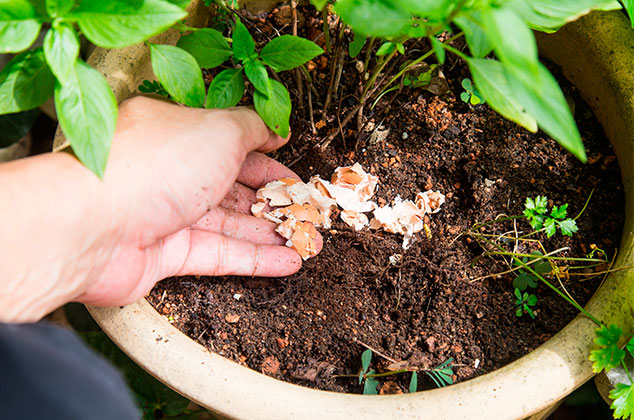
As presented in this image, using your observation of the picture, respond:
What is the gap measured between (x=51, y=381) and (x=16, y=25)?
509 millimetres

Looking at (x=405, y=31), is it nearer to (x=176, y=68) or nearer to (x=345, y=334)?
(x=176, y=68)

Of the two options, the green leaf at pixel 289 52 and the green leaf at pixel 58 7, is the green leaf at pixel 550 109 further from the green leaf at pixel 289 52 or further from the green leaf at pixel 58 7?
the green leaf at pixel 58 7

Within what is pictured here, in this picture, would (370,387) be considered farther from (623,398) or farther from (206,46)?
(206,46)

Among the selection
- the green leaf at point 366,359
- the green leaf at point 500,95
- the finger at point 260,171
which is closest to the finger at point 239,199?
the finger at point 260,171

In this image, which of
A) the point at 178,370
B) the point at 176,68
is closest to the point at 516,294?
the point at 178,370

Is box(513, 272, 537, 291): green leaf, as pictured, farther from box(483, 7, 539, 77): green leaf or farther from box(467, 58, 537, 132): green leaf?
box(483, 7, 539, 77): green leaf

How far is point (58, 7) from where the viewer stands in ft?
2.19

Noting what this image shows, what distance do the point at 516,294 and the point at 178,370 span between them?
2.32ft

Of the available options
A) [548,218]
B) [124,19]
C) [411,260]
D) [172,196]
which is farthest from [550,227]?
[124,19]

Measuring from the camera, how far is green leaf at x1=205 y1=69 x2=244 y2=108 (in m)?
0.91

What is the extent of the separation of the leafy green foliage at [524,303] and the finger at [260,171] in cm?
58

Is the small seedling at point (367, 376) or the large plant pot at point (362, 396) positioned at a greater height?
the large plant pot at point (362, 396)

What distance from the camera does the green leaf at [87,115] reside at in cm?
66

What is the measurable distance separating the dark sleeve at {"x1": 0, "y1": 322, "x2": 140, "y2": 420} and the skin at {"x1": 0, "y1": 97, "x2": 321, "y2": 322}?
0.27 metres
